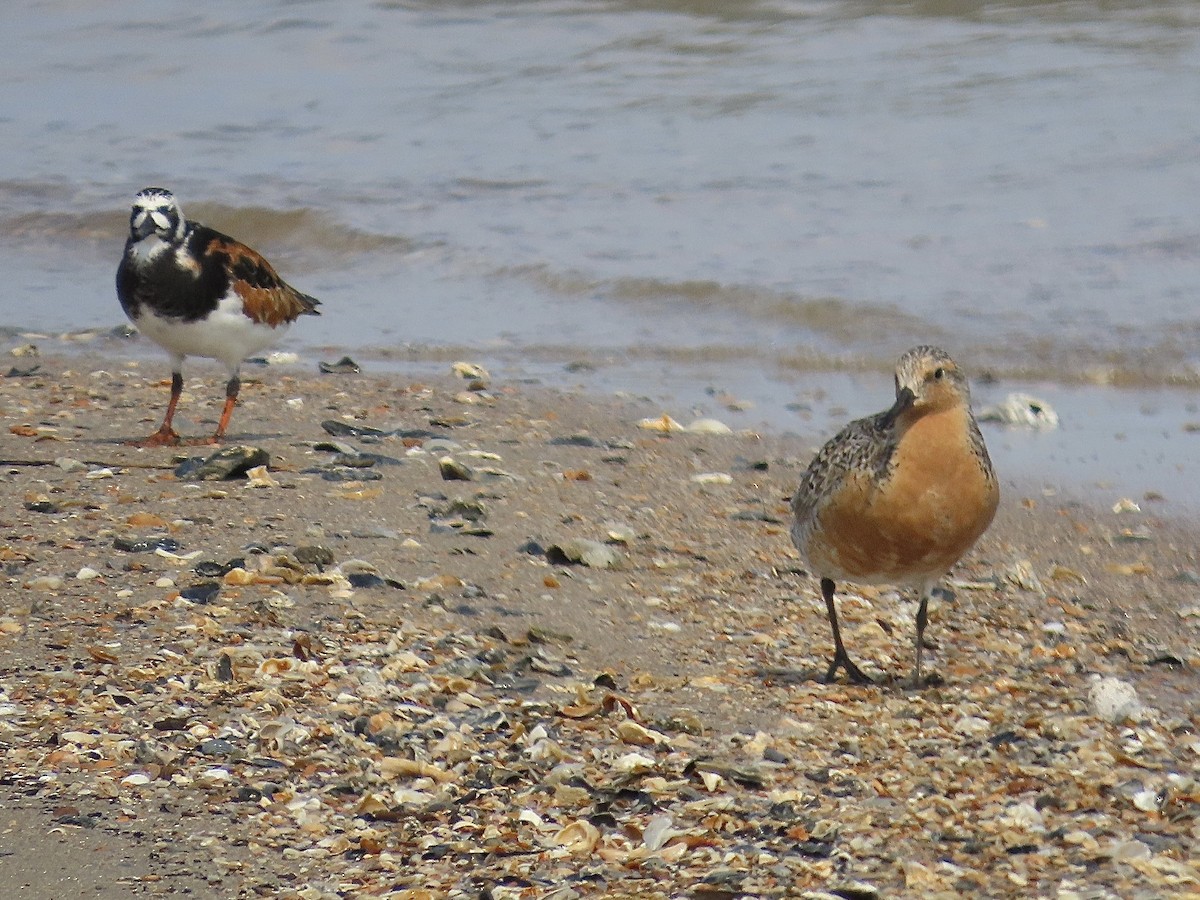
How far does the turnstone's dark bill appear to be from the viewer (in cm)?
817

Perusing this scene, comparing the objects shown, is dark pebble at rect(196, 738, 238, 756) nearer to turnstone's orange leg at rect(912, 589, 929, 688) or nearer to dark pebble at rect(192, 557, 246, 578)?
dark pebble at rect(192, 557, 246, 578)

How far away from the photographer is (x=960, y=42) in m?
18.7

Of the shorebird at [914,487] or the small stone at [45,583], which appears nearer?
the shorebird at [914,487]

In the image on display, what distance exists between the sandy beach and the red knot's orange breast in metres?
0.44

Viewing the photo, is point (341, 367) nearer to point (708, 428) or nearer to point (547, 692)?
point (708, 428)

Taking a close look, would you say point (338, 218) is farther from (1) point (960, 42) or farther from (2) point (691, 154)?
(1) point (960, 42)

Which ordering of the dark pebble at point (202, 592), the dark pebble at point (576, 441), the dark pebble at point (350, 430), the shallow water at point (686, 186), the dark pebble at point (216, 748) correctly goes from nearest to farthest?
the dark pebble at point (216, 748), the dark pebble at point (202, 592), the dark pebble at point (350, 430), the dark pebble at point (576, 441), the shallow water at point (686, 186)

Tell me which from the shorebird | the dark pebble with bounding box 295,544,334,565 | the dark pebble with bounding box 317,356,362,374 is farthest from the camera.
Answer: the dark pebble with bounding box 317,356,362,374

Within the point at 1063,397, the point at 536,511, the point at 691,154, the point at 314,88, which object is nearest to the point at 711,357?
the point at 1063,397

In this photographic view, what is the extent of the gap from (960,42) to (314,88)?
7.14 metres

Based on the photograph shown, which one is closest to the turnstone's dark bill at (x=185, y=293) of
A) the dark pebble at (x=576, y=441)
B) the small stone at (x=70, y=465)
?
the small stone at (x=70, y=465)

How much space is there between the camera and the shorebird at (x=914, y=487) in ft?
16.6

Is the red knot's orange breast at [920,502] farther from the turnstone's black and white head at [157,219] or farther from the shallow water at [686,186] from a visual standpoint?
the turnstone's black and white head at [157,219]

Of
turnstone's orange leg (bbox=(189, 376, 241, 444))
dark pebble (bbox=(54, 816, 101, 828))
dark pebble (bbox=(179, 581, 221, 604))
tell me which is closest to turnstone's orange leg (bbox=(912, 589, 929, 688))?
dark pebble (bbox=(179, 581, 221, 604))
